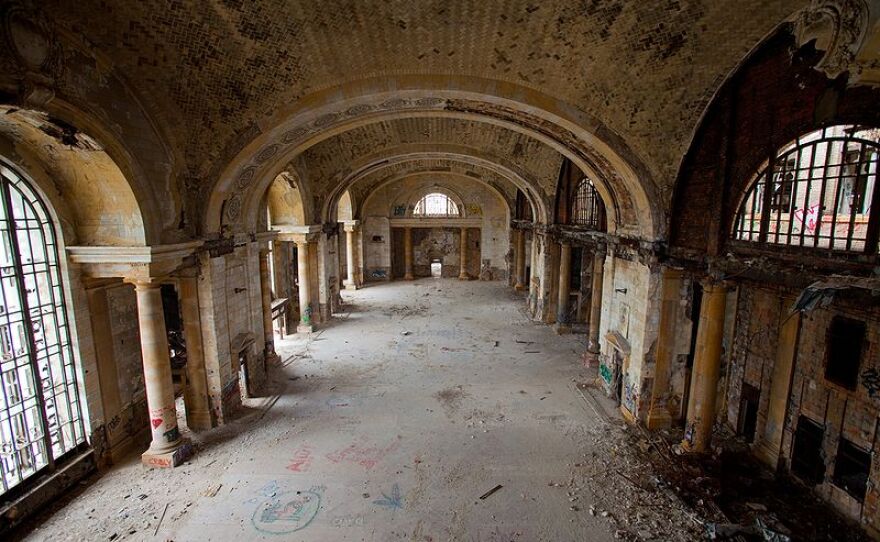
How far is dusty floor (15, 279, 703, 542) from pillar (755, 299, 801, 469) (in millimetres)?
2482

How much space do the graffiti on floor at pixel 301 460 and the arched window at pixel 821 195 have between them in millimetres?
8889

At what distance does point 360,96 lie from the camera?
27.1ft

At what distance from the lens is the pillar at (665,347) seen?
903 centimetres

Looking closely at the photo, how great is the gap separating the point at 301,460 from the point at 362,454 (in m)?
1.17

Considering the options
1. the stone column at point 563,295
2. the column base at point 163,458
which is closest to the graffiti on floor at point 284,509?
the column base at point 163,458

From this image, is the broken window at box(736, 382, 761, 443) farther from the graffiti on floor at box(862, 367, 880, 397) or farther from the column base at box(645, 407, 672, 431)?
the graffiti on floor at box(862, 367, 880, 397)

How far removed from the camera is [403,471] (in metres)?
7.97

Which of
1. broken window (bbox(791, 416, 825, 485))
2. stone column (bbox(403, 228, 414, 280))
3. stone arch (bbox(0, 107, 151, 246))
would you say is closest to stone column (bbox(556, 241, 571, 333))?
broken window (bbox(791, 416, 825, 485))

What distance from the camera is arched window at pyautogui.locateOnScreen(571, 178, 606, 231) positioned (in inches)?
520

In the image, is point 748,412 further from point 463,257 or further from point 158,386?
point 463,257

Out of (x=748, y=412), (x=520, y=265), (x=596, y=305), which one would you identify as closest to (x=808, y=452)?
(x=748, y=412)

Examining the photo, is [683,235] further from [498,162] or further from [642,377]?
[498,162]

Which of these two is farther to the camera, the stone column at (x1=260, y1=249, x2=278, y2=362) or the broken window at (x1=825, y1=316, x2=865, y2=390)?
the stone column at (x1=260, y1=249, x2=278, y2=362)

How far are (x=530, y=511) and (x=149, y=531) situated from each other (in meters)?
5.92
